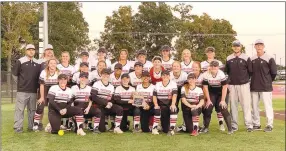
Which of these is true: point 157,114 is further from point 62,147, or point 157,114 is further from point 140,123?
point 62,147

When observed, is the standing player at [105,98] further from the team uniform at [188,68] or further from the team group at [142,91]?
the team uniform at [188,68]

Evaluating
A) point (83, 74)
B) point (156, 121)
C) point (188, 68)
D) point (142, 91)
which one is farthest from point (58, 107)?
point (188, 68)

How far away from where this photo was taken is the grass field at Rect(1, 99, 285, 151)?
614 centimetres

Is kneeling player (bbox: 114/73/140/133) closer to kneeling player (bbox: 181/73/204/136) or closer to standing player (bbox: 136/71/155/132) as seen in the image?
standing player (bbox: 136/71/155/132)

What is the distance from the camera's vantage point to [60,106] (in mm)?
7633

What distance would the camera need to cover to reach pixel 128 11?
29.3 meters

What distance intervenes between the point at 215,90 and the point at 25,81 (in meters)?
3.88

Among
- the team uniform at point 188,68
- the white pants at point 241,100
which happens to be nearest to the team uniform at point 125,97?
the team uniform at point 188,68

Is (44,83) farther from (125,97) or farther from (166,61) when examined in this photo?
(166,61)

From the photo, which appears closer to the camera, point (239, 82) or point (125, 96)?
point (125, 96)

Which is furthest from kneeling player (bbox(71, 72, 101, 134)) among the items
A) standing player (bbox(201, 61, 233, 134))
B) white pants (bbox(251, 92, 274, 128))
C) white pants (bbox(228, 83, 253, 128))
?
white pants (bbox(251, 92, 274, 128))

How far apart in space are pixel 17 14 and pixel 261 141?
14.9 metres

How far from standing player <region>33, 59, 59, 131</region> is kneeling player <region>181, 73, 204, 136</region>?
2.59 meters

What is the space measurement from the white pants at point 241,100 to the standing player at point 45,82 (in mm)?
3645
